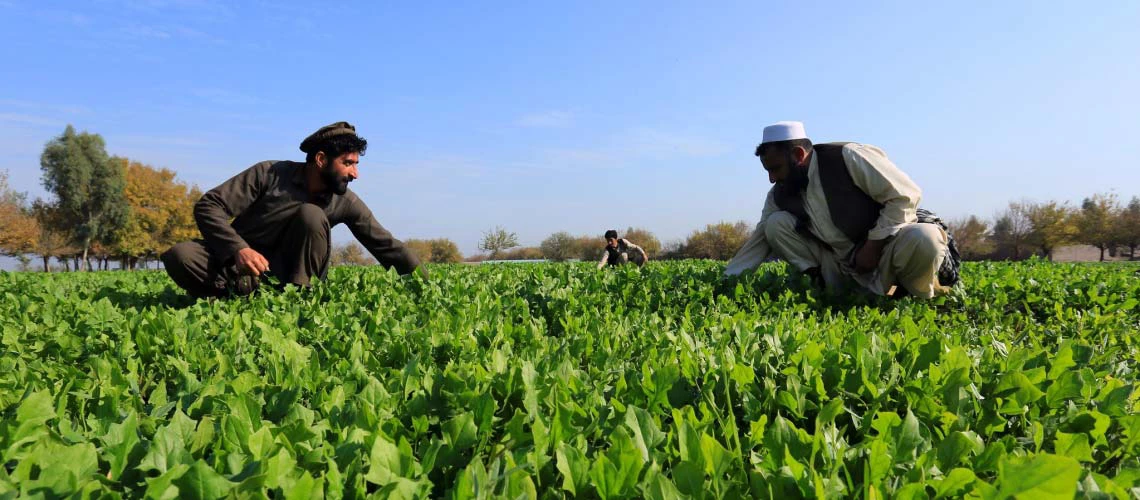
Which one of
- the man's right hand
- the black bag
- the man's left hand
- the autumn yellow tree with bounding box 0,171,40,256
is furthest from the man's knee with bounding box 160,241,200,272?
the autumn yellow tree with bounding box 0,171,40,256

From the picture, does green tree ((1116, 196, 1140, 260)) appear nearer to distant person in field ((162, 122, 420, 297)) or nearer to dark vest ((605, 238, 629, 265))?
dark vest ((605, 238, 629, 265))

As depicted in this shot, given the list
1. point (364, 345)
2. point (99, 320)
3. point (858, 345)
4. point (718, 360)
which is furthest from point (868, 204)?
point (99, 320)

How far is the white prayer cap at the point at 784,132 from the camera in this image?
4.64 metres

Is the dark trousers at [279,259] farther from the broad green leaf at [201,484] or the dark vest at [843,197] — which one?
the dark vest at [843,197]

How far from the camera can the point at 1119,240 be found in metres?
48.1

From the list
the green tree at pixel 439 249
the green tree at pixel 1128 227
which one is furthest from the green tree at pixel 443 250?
the green tree at pixel 1128 227

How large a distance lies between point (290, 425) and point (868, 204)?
4.33 meters

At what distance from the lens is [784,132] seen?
4.65 m

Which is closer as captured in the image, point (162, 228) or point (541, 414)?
point (541, 414)

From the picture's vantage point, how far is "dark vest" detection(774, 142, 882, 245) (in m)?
4.41

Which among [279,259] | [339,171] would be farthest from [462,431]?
[279,259]

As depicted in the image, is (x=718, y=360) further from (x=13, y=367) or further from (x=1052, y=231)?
(x=1052, y=231)

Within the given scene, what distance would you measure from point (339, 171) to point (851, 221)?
3989mm

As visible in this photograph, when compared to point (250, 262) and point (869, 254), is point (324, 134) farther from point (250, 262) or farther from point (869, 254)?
point (869, 254)
